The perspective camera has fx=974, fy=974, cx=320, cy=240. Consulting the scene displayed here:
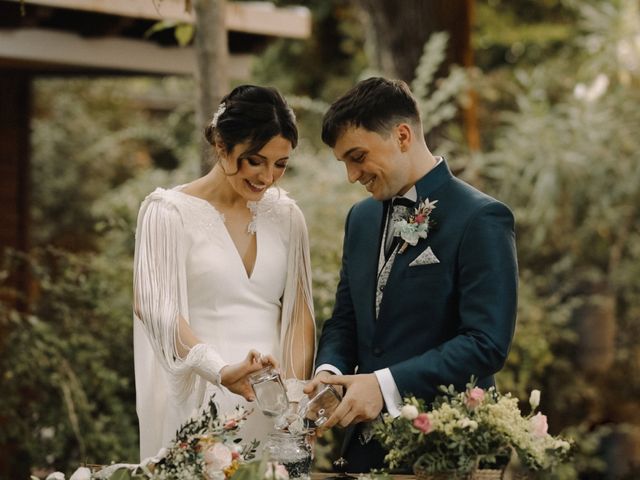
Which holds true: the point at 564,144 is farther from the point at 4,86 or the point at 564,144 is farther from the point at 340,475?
the point at 340,475

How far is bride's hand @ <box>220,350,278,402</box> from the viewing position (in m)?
2.69

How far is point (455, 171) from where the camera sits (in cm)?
683

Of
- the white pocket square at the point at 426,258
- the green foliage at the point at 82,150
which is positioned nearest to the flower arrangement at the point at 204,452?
the white pocket square at the point at 426,258

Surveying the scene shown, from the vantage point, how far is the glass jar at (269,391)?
271 centimetres

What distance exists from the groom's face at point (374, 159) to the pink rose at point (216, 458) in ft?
2.90

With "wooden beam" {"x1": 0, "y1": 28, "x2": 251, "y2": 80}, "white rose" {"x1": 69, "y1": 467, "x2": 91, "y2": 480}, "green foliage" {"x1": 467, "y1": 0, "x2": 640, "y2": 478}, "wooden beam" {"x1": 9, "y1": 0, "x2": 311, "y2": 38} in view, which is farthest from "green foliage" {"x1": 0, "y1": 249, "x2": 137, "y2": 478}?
"green foliage" {"x1": 467, "y1": 0, "x2": 640, "y2": 478}

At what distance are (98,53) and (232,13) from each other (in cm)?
88

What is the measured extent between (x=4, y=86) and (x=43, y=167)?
18.8 feet

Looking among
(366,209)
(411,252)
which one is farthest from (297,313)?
(411,252)

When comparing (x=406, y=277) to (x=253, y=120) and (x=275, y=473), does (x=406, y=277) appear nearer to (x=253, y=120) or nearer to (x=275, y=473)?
(x=253, y=120)

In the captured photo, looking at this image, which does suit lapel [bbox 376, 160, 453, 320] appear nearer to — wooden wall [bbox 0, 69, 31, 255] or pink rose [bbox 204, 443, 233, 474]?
pink rose [bbox 204, 443, 233, 474]

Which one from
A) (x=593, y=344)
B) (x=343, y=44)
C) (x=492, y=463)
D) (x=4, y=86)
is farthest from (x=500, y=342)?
(x=343, y=44)

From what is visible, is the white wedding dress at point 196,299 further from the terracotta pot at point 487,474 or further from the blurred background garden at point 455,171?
the blurred background garden at point 455,171

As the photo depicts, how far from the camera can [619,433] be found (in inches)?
292
